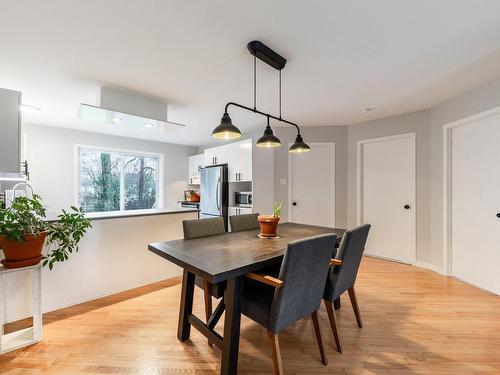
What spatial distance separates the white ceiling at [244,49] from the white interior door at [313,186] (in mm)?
1235

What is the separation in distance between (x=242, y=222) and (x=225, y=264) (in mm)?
1223

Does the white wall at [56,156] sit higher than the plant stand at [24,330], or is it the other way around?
the white wall at [56,156]

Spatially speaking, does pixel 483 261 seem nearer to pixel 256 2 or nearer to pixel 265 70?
pixel 265 70

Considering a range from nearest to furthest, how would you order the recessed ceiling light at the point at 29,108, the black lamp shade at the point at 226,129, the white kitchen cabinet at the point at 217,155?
the black lamp shade at the point at 226,129
the recessed ceiling light at the point at 29,108
the white kitchen cabinet at the point at 217,155

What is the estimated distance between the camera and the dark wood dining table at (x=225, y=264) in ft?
Answer: 4.39

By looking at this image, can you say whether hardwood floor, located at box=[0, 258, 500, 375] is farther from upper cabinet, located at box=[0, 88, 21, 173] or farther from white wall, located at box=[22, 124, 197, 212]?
white wall, located at box=[22, 124, 197, 212]

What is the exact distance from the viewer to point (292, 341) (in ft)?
5.98

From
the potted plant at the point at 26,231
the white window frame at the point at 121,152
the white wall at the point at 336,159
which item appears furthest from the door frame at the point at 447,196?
the potted plant at the point at 26,231

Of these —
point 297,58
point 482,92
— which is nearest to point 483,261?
point 482,92

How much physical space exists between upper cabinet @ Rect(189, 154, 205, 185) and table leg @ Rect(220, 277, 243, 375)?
4.45 m

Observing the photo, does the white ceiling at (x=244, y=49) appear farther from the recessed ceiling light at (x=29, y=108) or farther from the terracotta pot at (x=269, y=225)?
the terracotta pot at (x=269, y=225)

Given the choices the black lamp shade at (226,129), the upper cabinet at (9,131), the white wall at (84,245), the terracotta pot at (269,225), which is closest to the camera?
the black lamp shade at (226,129)

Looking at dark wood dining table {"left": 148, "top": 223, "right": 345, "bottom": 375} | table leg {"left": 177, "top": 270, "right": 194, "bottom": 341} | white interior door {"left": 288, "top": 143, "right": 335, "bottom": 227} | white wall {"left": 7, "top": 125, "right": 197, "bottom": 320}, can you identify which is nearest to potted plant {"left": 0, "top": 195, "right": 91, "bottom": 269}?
white wall {"left": 7, "top": 125, "right": 197, "bottom": 320}

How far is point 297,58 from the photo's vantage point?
204 cm
